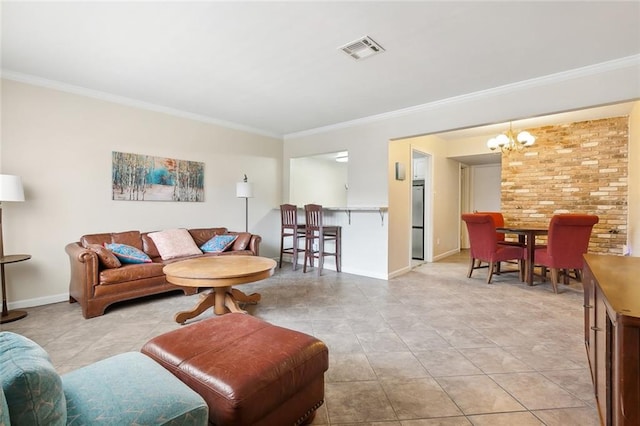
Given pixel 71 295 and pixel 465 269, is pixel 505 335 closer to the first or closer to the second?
pixel 465 269

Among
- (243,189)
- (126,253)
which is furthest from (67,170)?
(243,189)

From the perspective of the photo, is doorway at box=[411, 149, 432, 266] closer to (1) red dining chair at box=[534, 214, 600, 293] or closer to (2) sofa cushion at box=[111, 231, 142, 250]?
(1) red dining chair at box=[534, 214, 600, 293]

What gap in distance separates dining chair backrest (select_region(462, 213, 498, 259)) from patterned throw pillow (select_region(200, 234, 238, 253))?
3.48 m

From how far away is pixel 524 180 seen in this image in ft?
18.1

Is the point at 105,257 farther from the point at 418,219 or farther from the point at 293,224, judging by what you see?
the point at 418,219

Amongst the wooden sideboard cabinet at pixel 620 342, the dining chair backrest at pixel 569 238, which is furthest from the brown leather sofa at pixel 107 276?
the dining chair backrest at pixel 569 238

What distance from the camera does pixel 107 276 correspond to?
301cm

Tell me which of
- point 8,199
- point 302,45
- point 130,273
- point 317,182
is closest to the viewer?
point 302,45

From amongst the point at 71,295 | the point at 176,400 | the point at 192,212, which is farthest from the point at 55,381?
the point at 192,212

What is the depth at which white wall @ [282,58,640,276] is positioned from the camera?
2.90 metres

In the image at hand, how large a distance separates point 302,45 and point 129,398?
8.51 ft

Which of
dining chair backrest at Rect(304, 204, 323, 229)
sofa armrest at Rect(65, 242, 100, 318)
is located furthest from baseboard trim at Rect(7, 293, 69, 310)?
dining chair backrest at Rect(304, 204, 323, 229)

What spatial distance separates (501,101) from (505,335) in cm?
250

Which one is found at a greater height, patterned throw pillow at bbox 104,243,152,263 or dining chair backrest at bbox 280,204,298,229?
dining chair backrest at bbox 280,204,298,229
